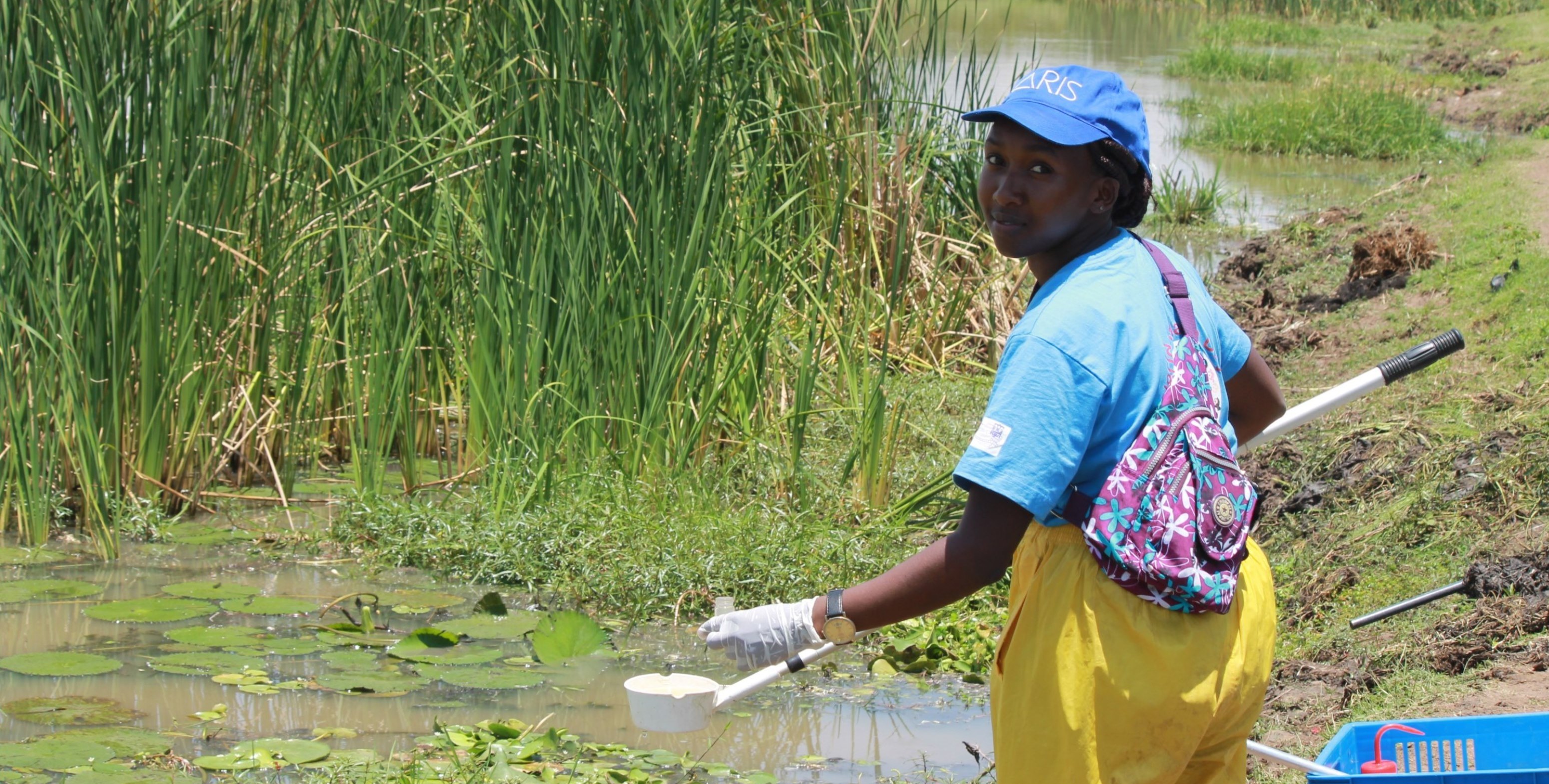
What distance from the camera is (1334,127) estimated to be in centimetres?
1380

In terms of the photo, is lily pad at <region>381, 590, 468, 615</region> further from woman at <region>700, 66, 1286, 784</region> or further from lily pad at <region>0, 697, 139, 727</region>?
woman at <region>700, 66, 1286, 784</region>

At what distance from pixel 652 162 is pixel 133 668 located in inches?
77.2

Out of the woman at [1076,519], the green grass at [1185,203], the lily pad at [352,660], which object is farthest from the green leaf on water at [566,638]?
the green grass at [1185,203]

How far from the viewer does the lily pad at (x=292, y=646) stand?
383 cm

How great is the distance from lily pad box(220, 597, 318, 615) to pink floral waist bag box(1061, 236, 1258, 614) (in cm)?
282

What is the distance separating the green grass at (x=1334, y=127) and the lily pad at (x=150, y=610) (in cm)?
1127

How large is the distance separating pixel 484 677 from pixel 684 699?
5.78 feet

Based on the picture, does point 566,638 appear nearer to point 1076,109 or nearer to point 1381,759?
point 1381,759

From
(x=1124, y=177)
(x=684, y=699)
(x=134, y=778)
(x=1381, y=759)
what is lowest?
(x=134, y=778)

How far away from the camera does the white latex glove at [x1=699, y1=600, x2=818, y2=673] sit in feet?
6.47

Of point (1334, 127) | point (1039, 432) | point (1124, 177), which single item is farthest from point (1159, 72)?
point (1039, 432)

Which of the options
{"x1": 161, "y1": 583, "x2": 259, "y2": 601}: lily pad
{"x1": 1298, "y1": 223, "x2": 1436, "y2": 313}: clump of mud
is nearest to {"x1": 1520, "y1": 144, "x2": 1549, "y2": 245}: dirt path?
{"x1": 1298, "y1": 223, "x2": 1436, "y2": 313}: clump of mud

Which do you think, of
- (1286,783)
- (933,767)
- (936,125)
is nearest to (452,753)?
(933,767)

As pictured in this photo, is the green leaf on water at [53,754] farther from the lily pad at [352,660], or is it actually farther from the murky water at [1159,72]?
the murky water at [1159,72]
